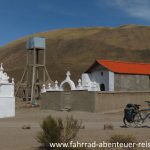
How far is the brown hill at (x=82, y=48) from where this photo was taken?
125688mm

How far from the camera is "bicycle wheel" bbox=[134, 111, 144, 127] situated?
66.2 ft

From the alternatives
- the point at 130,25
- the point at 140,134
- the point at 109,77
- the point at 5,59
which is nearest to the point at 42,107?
the point at 109,77

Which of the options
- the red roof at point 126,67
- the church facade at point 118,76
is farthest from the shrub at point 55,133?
the red roof at point 126,67

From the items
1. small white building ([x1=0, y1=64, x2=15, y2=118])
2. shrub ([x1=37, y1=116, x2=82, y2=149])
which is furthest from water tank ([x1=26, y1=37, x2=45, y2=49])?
shrub ([x1=37, y1=116, x2=82, y2=149])

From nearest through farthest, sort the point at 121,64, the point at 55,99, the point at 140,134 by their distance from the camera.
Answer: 1. the point at 140,134
2. the point at 55,99
3. the point at 121,64

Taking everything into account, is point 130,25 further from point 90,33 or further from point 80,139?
point 80,139

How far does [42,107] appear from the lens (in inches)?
1732

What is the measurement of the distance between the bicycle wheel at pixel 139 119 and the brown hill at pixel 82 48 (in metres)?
87.7

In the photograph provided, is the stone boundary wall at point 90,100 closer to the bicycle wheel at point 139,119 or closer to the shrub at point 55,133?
the bicycle wheel at point 139,119

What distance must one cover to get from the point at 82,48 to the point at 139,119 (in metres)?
126

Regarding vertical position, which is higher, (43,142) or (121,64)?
(121,64)

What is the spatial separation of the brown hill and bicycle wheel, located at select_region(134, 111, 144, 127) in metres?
87.7

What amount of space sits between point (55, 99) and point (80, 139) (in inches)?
1063

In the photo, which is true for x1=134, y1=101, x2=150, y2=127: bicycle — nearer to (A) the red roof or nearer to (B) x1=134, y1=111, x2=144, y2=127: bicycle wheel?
(B) x1=134, y1=111, x2=144, y2=127: bicycle wheel
